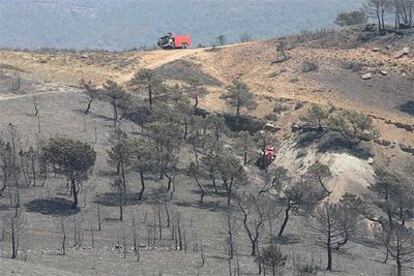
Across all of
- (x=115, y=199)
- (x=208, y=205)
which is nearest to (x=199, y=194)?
(x=208, y=205)

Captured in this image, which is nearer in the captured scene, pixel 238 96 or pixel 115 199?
pixel 115 199

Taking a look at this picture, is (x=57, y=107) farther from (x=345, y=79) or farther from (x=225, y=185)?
(x=345, y=79)

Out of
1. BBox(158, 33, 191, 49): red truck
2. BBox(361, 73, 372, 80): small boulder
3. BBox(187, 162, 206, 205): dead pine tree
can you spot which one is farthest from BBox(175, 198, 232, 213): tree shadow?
BBox(158, 33, 191, 49): red truck

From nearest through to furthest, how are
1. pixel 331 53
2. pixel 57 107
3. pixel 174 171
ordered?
pixel 174 171 → pixel 57 107 → pixel 331 53

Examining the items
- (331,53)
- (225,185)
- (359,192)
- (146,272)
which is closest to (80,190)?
(225,185)

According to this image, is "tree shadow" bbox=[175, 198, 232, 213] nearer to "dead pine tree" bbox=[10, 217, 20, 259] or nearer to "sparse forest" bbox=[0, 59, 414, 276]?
"sparse forest" bbox=[0, 59, 414, 276]

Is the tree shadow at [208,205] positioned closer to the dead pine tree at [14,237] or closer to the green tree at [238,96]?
the dead pine tree at [14,237]

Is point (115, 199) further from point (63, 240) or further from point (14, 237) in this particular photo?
point (14, 237)
